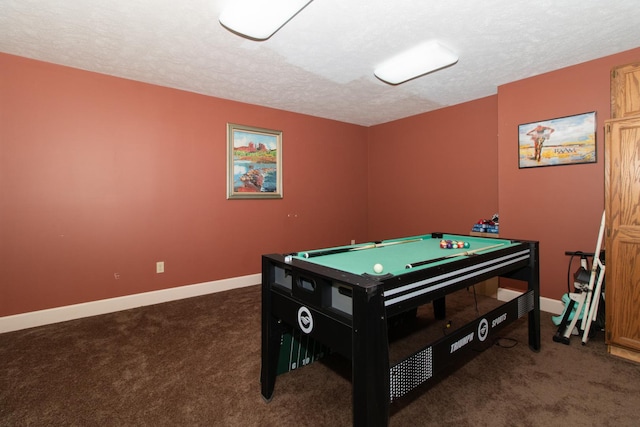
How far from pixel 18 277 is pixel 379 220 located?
4477 millimetres

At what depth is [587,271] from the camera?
250cm

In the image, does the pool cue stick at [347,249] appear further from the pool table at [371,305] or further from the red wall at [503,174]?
the red wall at [503,174]

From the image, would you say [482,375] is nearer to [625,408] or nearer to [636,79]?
[625,408]

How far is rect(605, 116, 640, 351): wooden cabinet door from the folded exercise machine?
0.31ft

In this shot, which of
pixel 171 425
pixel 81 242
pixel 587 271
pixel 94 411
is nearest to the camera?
pixel 171 425

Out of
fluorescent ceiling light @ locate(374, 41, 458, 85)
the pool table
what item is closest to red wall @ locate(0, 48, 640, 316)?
fluorescent ceiling light @ locate(374, 41, 458, 85)

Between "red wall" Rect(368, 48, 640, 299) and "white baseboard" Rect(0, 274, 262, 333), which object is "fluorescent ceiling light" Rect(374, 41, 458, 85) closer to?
"red wall" Rect(368, 48, 640, 299)

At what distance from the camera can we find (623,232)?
2188 millimetres

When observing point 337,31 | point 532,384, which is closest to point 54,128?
point 337,31

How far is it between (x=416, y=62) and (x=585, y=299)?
2.38 m

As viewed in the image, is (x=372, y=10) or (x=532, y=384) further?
(x=372, y=10)

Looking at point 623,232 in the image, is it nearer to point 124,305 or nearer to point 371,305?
point 371,305

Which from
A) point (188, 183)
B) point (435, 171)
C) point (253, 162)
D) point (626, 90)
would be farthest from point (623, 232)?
point (188, 183)

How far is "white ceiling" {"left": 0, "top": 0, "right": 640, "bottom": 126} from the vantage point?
2023mm
